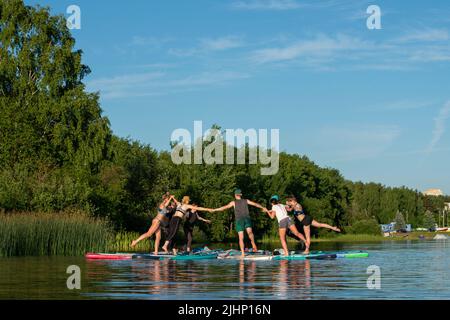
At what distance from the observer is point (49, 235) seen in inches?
1374

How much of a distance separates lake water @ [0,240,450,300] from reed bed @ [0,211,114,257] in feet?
23.6

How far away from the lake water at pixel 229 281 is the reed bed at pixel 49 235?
23.6 feet

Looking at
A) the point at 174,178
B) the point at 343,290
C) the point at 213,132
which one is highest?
the point at 213,132

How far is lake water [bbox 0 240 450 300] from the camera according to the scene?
15250mm

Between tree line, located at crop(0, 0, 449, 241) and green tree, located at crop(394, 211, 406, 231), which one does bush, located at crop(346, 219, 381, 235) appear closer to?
green tree, located at crop(394, 211, 406, 231)

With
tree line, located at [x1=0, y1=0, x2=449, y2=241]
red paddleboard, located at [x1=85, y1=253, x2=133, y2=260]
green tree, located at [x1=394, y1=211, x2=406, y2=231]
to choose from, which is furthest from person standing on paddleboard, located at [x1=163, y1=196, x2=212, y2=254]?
green tree, located at [x1=394, y1=211, x2=406, y2=231]

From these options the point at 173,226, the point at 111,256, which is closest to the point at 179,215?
the point at 173,226

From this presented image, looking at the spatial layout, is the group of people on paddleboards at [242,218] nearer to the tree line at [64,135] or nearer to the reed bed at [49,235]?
the reed bed at [49,235]

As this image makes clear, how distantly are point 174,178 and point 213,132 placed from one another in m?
7.33

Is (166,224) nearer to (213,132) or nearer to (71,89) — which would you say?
(71,89)

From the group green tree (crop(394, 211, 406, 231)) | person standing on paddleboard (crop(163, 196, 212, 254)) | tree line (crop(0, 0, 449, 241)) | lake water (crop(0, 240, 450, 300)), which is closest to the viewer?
lake water (crop(0, 240, 450, 300))

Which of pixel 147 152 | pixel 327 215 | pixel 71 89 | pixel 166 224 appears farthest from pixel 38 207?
pixel 327 215

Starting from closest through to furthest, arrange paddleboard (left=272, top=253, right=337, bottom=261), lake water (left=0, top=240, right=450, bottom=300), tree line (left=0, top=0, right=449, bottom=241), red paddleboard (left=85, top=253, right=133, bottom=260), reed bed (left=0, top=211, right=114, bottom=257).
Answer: lake water (left=0, top=240, right=450, bottom=300) → paddleboard (left=272, top=253, right=337, bottom=261) → red paddleboard (left=85, top=253, right=133, bottom=260) → reed bed (left=0, top=211, right=114, bottom=257) → tree line (left=0, top=0, right=449, bottom=241)

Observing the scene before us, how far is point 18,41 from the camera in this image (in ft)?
199
